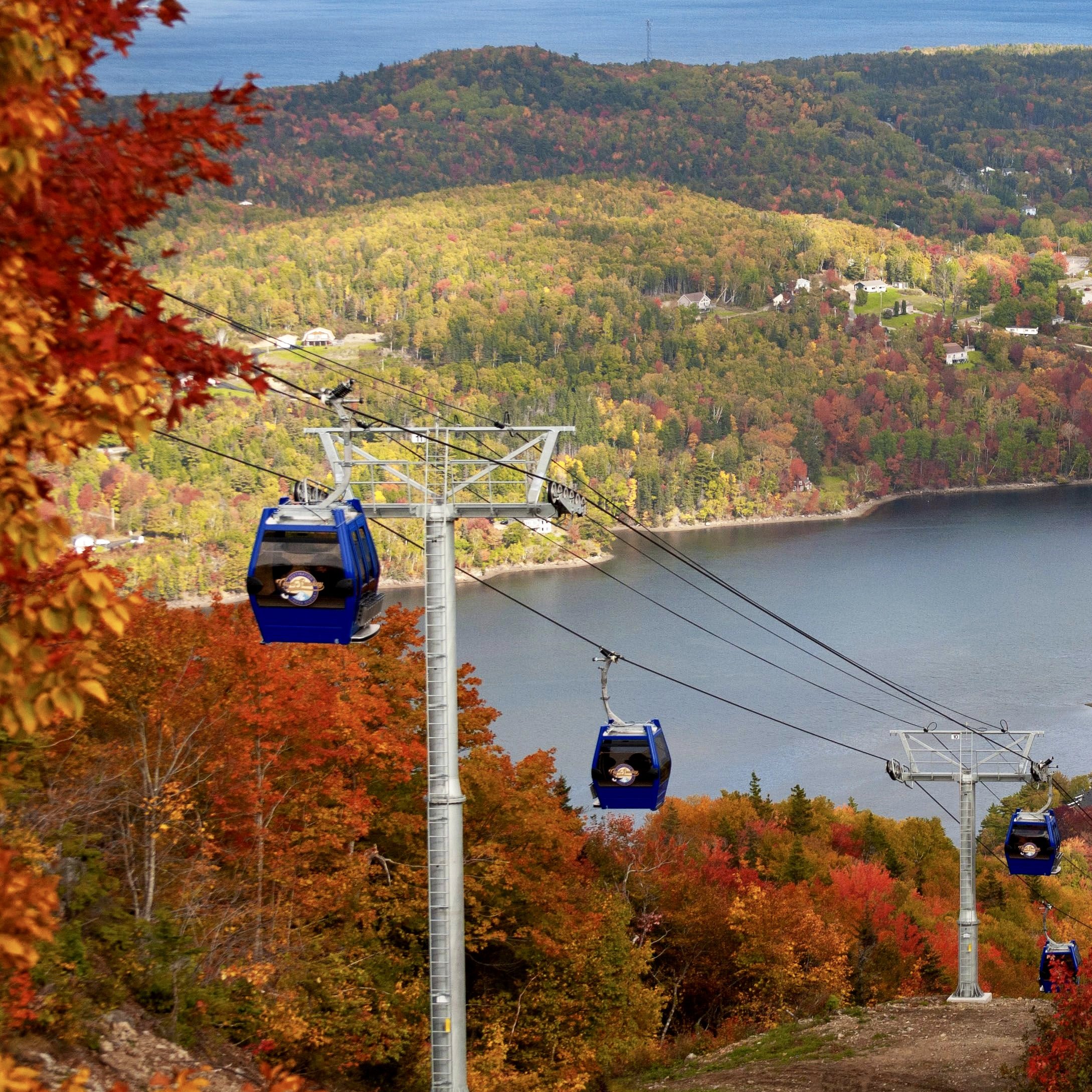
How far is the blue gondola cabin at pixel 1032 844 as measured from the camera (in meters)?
22.2

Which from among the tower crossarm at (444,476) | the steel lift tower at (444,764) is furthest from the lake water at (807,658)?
the steel lift tower at (444,764)

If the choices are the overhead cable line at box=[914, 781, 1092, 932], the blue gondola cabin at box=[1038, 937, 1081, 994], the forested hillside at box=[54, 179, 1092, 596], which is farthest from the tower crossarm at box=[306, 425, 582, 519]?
the forested hillside at box=[54, 179, 1092, 596]

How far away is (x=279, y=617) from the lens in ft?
32.1

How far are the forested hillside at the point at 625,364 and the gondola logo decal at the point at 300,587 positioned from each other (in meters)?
91.2

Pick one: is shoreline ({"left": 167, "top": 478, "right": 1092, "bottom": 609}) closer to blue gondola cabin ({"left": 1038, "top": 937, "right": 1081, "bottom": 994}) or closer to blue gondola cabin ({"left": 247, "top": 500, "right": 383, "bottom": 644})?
blue gondola cabin ({"left": 1038, "top": 937, "right": 1081, "bottom": 994})

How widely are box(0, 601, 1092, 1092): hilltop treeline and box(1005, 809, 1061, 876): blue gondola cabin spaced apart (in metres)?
3.44

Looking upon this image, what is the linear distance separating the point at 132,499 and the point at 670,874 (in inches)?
3665

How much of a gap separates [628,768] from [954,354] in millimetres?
158120

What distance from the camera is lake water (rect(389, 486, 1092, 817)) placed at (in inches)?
2217

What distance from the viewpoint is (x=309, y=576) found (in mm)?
9617

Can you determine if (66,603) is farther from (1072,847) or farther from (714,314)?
(714,314)

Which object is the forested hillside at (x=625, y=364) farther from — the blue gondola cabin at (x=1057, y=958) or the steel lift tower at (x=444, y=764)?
the steel lift tower at (x=444, y=764)

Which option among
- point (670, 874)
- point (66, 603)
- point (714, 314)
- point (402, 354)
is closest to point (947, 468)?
point (714, 314)

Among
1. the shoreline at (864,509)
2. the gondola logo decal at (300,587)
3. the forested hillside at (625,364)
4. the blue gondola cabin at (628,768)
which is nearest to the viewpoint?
the gondola logo decal at (300,587)
